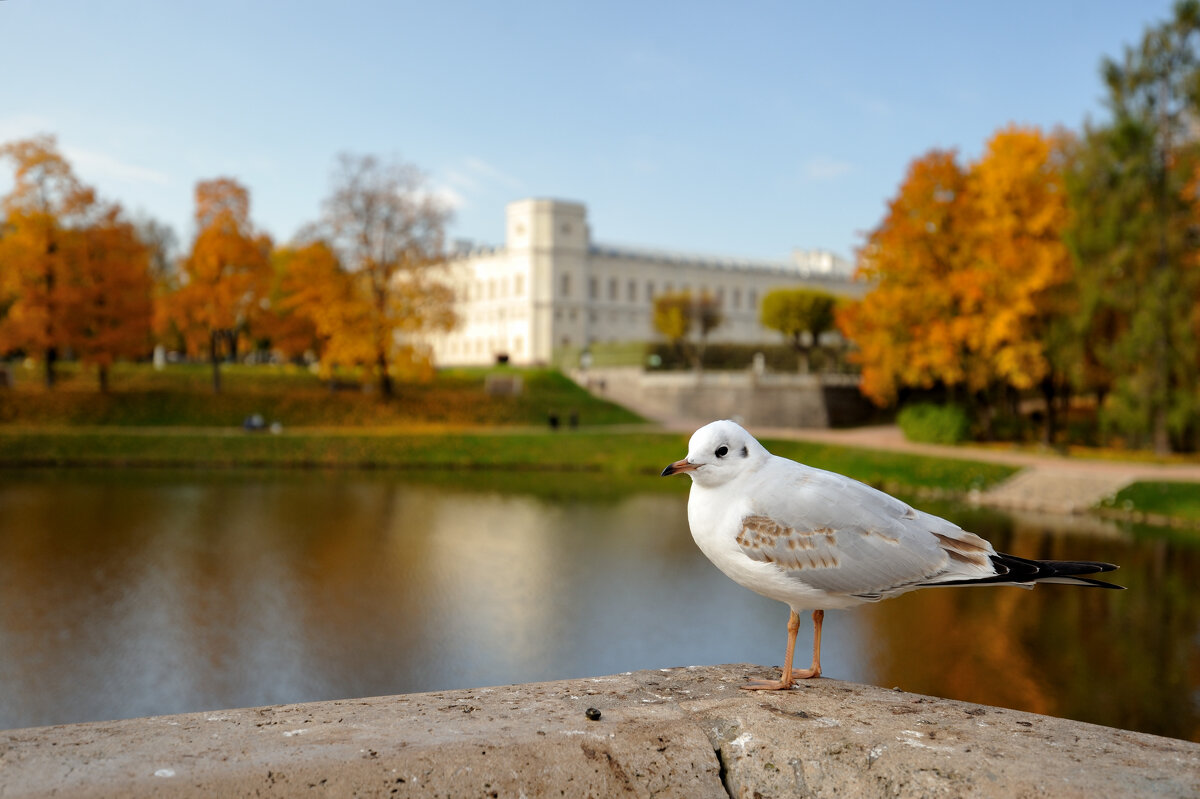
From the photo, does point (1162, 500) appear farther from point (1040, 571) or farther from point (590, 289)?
point (590, 289)

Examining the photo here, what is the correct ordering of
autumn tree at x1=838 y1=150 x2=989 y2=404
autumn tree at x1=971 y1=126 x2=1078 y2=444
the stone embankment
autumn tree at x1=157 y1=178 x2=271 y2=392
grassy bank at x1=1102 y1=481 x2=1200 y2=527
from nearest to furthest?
the stone embankment, grassy bank at x1=1102 y1=481 x2=1200 y2=527, autumn tree at x1=971 y1=126 x2=1078 y2=444, autumn tree at x1=838 y1=150 x2=989 y2=404, autumn tree at x1=157 y1=178 x2=271 y2=392

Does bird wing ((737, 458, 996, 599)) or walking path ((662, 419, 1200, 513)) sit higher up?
bird wing ((737, 458, 996, 599))

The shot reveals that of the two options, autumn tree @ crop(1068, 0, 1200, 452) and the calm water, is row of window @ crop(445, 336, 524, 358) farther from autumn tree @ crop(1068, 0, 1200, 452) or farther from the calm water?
the calm water

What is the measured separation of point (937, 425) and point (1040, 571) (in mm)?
30336

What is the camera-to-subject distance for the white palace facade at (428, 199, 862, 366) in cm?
7706

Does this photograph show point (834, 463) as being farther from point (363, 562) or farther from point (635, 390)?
point (635, 390)

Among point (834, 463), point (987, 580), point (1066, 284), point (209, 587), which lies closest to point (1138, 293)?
point (1066, 284)

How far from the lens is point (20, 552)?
45.5 ft

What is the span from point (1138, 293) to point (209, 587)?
26588 mm

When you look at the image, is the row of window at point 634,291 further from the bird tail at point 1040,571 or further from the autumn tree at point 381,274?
the bird tail at point 1040,571

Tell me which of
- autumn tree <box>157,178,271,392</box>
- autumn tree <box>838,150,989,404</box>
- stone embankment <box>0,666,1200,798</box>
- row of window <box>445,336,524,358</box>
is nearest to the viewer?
stone embankment <box>0,666,1200,798</box>

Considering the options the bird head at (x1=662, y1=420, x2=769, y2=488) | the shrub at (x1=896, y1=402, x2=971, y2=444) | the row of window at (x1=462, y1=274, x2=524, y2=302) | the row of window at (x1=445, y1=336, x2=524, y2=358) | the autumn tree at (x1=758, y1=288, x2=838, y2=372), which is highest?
the row of window at (x1=462, y1=274, x2=524, y2=302)

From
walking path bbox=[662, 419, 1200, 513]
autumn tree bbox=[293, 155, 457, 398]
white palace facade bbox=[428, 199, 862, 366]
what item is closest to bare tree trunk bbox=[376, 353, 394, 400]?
autumn tree bbox=[293, 155, 457, 398]

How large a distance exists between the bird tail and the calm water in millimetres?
5878
